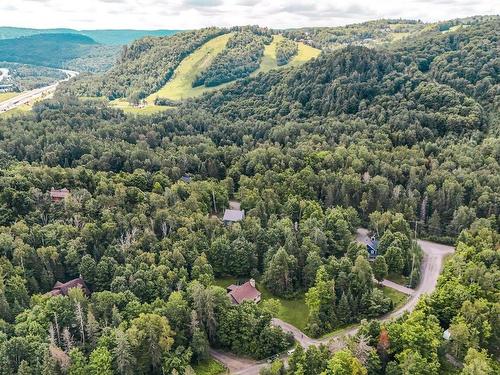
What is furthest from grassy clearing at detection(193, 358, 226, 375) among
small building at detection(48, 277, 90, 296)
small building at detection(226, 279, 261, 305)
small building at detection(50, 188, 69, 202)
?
small building at detection(50, 188, 69, 202)

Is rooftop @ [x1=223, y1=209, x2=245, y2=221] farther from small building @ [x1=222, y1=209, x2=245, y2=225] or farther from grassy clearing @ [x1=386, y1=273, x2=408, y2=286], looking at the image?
grassy clearing @ [x1=386, y1=273, x2=408, y2=286]

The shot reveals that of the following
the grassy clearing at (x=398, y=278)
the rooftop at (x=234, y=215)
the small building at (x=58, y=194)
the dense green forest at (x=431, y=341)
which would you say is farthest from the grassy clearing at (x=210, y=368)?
the small building at (x=58, y=194)

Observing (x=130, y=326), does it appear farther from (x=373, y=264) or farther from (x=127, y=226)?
(x=373, y=264)

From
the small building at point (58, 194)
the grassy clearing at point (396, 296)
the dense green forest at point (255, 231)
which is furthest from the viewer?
the small building at point (58, 194)

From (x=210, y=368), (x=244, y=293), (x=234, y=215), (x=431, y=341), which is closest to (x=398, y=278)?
(x=431, y=341)

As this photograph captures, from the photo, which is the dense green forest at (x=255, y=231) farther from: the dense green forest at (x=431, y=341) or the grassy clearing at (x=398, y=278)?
the grassy clearing at (x=398, y=278)
